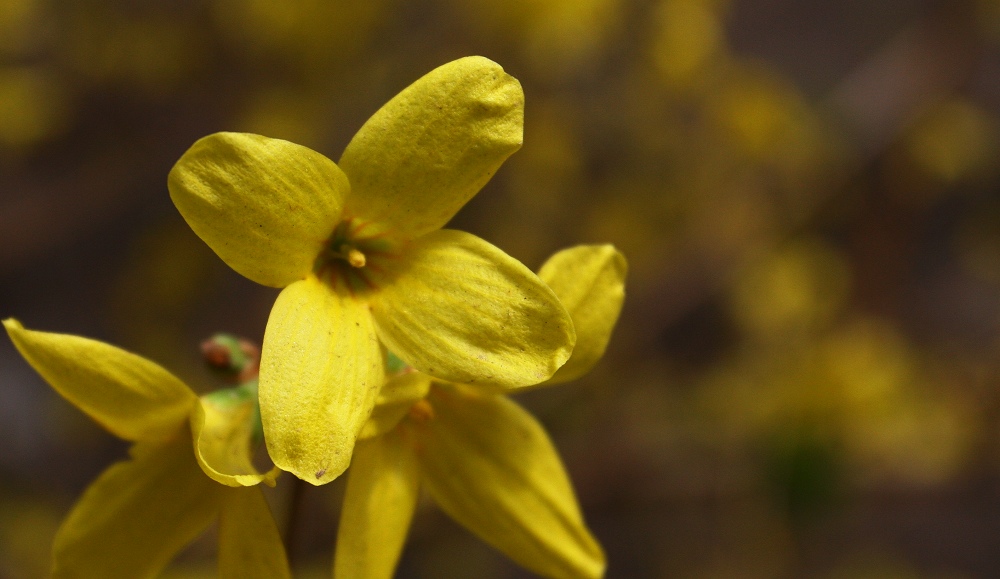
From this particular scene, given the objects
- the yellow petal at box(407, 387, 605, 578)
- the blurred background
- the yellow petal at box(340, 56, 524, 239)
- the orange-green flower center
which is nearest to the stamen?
the orange-green flower center

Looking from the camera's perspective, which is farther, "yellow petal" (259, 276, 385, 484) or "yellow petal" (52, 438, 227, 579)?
"yellow petal" (52, 438, 227, 579)

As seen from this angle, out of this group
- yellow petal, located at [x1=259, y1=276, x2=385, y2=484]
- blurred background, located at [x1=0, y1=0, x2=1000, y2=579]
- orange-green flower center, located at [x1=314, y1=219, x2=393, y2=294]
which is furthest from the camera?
blurred background, located at [x1=0, y1=0, x2=1000, y2=579]

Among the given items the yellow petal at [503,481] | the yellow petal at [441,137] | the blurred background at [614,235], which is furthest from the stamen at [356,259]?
the blurred background at [614,235]

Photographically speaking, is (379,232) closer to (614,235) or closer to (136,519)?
(136,519)

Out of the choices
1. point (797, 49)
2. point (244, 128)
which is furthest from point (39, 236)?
point (797, 49)

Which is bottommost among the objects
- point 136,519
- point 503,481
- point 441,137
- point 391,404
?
point 136,519

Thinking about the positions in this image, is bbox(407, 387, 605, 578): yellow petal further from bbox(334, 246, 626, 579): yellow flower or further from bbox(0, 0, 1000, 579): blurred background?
bbox(0, 0, 1000, 579): blurred background

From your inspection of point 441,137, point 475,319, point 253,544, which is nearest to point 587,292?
point 475,319
